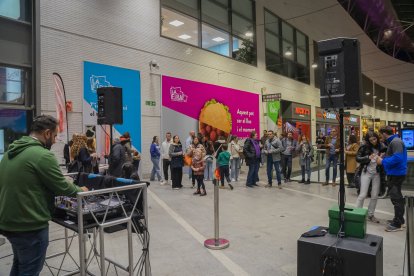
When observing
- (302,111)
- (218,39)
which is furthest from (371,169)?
(302,111)

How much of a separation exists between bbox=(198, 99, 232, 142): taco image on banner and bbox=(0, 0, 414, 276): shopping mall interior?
64mm

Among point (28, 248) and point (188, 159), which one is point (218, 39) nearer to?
point (188, 159)

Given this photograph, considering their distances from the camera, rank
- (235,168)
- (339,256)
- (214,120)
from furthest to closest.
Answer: (214,120) < (235,168) < (339,256)

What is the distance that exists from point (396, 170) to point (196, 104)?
901 cm

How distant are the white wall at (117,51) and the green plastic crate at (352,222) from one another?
760 cm

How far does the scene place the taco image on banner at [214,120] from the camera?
13.5 meters

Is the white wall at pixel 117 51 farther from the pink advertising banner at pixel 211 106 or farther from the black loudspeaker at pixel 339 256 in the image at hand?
the black loudspeaker at pixel 339 256

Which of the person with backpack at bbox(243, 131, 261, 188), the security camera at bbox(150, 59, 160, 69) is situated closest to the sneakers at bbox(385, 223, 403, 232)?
the person with backpack at bbox(243, 131, 261, 188)

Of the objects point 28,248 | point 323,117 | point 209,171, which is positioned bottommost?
point 209,171

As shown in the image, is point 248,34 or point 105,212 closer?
point 105,212

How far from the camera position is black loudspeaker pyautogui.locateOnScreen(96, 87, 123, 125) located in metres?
5.74

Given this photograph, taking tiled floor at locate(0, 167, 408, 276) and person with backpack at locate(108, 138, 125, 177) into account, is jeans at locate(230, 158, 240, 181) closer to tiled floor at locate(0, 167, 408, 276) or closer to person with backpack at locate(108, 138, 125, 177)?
tiled floor at locate(0, 167, 408, 276)

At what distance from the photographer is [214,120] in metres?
13.9

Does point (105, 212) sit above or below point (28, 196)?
below
